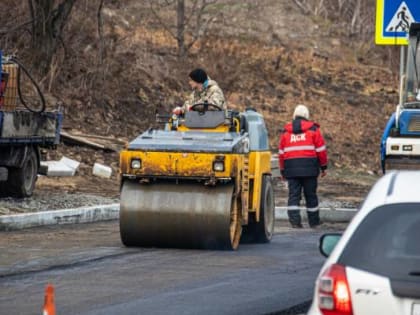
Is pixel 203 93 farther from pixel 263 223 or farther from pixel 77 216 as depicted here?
pixel 77 216

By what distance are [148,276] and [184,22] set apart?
23.9 metres

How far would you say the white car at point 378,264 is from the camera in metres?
5.55

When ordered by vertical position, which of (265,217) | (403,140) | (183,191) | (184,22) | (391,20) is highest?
(184,22)

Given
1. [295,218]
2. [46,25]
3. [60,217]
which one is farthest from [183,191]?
[46,25]

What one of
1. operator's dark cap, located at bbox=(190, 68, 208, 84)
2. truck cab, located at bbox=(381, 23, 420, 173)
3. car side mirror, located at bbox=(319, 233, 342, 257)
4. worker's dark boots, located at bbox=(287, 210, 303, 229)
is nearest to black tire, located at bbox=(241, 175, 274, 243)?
operator's dark cap, located at bbox=(190, 68, 208, 84)

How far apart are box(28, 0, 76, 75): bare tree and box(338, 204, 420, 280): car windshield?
23.0 metres

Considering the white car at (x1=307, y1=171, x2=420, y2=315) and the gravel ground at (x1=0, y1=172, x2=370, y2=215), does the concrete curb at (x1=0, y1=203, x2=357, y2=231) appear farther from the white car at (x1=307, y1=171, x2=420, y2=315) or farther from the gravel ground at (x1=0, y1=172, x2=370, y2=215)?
the white car at (x1=307, y1=171, x2=420, y2=315)

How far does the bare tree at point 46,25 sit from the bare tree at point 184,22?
4.16 meters

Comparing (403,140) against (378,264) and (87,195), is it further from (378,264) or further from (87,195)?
(378,264)

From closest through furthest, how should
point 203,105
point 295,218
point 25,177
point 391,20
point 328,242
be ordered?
point 328,242 → point 203,105 → point 295,218 → point 25,177 → point 391,20

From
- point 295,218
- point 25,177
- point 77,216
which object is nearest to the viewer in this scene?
point 77,216

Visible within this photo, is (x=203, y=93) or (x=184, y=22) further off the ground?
(x=184, y=22)

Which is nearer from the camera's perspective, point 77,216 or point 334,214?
point 77,216

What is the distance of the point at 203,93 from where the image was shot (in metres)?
15.7
